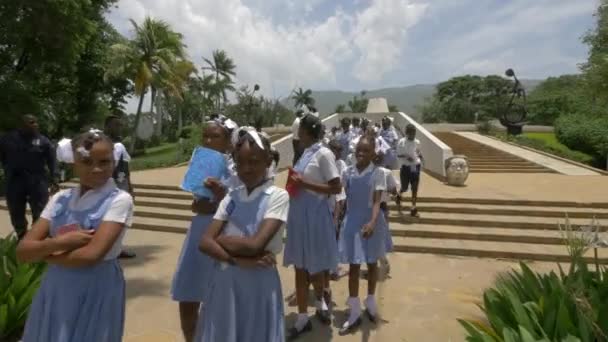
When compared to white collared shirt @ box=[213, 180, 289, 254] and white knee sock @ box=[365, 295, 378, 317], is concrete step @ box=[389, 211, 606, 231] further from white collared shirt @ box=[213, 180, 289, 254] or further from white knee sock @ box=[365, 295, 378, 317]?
white collared shirt @ box=[213, 180, 289, 254]

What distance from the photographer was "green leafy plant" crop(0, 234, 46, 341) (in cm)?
341

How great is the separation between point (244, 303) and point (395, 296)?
10.0 ft

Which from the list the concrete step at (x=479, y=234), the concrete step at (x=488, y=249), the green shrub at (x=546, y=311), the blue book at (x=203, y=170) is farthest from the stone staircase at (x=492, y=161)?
the blue book at (x=203, y=170)

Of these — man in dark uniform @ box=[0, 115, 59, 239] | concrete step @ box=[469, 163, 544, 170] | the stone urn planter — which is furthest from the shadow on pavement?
concrete step @ box=[469, 163, 544, 170]

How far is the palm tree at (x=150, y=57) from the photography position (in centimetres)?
2456

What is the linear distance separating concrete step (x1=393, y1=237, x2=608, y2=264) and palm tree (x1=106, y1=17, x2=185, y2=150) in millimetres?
20580

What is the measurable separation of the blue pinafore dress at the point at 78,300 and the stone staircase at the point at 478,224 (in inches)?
207

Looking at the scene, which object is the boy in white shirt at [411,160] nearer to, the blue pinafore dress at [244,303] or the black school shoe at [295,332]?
the black school shoe at [295,332]

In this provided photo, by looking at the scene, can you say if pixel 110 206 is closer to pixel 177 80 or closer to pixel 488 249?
pixel 488 249

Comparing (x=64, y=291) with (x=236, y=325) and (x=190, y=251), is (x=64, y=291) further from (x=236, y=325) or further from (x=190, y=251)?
(x=190, y=251)

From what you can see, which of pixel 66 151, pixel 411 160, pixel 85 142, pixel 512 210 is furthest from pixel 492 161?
pixel 85 142

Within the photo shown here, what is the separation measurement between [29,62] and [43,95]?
11.8 ft

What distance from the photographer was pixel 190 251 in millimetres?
2924

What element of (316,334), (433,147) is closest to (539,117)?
(433,147)
